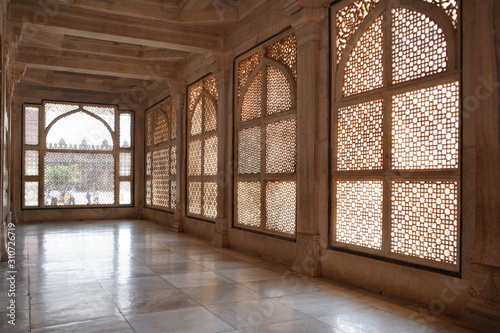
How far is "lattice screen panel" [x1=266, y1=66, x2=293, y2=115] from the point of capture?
6044 mm

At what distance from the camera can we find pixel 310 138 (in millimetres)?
5316

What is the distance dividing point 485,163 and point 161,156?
9341 mm

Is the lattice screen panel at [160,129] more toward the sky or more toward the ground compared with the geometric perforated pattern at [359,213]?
more toward the sky

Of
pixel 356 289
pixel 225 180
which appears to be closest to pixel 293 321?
pixel 356 289

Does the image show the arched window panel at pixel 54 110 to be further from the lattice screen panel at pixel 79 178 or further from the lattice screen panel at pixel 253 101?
the lattice screen panel at pixel 253 101

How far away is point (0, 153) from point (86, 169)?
6931 millimetres

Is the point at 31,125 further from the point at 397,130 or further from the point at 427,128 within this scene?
the point at 427,128

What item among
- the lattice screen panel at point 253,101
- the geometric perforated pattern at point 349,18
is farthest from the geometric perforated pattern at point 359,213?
the lattice screen panel at point 253,101

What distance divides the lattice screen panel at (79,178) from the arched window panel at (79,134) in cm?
25

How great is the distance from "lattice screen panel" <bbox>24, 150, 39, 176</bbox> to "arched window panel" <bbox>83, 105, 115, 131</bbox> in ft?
6.18

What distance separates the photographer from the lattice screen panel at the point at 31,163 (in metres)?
11.8

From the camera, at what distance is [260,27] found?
21.9 feet

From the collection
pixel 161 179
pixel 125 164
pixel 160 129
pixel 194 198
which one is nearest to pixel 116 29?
pixel 194 198

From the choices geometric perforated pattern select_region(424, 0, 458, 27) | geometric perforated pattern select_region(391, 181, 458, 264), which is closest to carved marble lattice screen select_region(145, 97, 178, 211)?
geometric perforated pattern select_region(391, 181, 458, 264)
